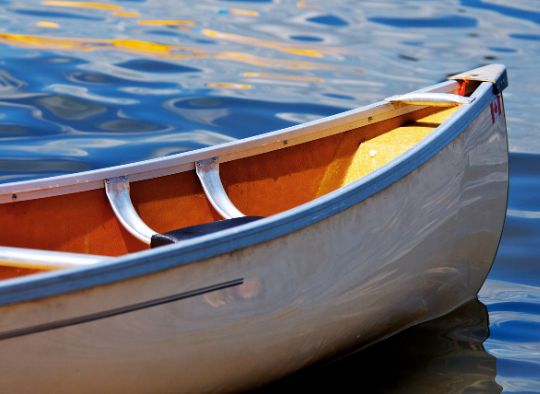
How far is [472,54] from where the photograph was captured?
9.92 m

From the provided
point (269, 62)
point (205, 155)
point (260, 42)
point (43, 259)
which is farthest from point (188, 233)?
point (260, 42)

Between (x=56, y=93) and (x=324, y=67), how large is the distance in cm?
234

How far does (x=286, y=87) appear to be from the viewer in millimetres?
8836

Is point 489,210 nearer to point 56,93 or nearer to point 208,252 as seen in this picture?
point 208,252

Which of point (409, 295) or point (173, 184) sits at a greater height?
point (173, 184)

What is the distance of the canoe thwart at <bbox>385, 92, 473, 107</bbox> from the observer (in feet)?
15.3

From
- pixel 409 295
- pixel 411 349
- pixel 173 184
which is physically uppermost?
pixel 173 184

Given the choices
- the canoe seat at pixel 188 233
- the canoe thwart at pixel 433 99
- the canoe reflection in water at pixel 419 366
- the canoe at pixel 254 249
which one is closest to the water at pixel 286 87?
the canoe reflection in water at pixel 419 366

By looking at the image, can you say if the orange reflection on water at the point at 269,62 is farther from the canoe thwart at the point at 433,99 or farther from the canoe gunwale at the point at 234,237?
the canoe gunwale at the point at 234,237

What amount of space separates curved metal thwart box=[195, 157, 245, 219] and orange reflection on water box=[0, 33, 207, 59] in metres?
5.22

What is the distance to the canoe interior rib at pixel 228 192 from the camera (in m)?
4.19

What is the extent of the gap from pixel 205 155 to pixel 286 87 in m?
4.38

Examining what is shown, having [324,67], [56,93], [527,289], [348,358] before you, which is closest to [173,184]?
[348,358]

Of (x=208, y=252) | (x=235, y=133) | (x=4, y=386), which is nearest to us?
(x=4, y=386)
